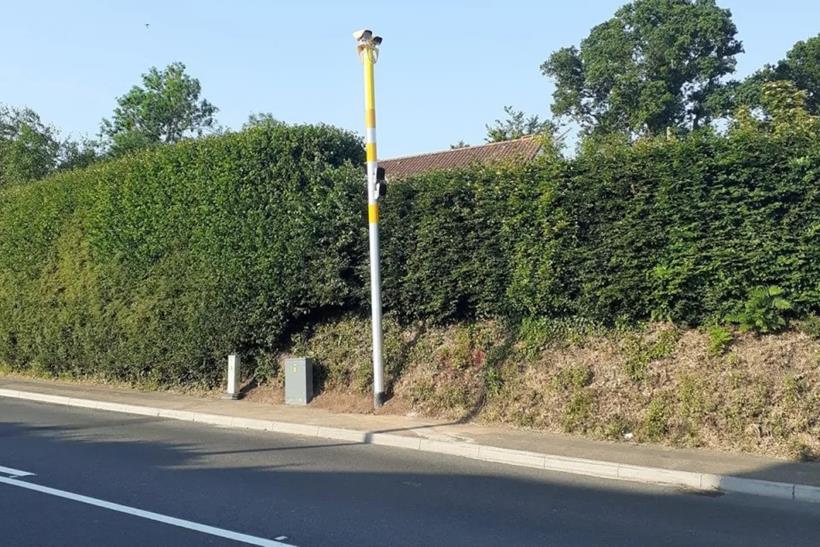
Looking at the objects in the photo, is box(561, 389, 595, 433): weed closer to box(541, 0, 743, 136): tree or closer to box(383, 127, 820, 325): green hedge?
box(383, 127, 820, 325): green hedge

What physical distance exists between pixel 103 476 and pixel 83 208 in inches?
417

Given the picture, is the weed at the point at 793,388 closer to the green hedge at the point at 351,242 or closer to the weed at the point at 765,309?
the weed at the point at 765,309

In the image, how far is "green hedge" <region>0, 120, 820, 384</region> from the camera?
35.0 feet

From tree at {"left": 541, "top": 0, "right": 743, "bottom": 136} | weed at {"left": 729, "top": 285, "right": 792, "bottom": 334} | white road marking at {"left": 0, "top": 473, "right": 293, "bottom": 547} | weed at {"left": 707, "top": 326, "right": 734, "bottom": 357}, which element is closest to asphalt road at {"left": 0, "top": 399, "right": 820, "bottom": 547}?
white road marking at {"left": 0, "top": 473, "right": 293, "bottom": 547}

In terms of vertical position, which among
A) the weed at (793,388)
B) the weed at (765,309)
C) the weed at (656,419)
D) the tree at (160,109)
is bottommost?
the weed at (656,419)

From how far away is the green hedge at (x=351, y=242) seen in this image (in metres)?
10.7

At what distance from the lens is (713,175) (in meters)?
10.8

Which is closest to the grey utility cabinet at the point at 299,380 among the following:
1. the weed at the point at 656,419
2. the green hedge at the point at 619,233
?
the green hedge at the point at 619,233

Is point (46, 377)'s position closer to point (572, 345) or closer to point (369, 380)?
point (369, 380)

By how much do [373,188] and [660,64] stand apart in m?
38.4

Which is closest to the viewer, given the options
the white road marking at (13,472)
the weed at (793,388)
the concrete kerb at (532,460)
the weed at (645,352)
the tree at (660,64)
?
the concrete kerb at (532,460)

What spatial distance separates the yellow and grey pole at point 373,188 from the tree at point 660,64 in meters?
33.9

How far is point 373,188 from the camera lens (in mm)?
12492

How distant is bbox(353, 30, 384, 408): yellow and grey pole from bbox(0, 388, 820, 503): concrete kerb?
1547mm
